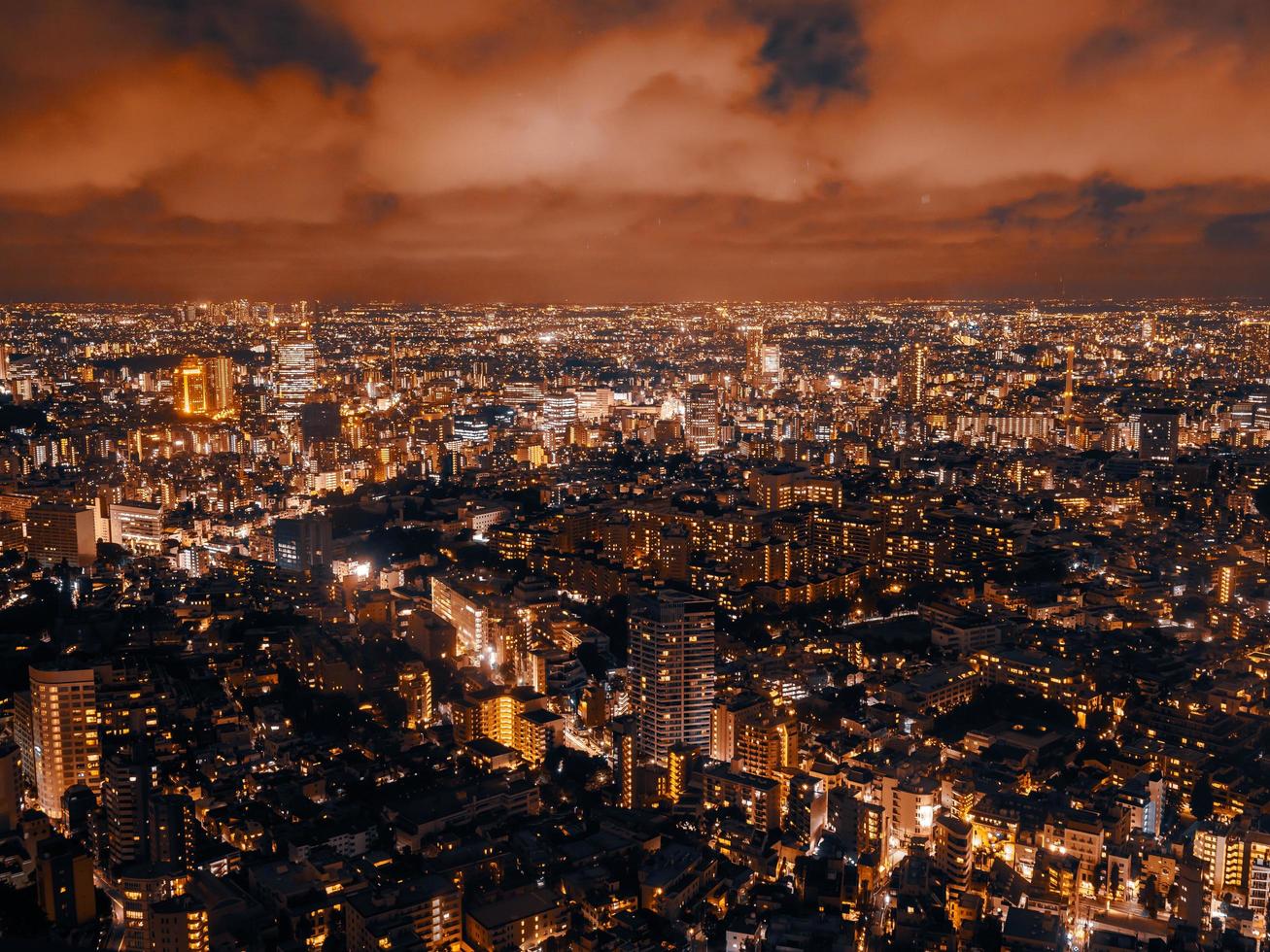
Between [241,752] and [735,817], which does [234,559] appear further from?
[735,817]

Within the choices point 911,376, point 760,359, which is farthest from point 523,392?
point 911,376

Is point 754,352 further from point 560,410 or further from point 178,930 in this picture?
point 178,930

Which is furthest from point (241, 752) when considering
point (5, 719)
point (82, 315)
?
point (82, 315)

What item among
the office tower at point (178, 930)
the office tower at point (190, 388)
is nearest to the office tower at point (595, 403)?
the office tower at point (190, 388)

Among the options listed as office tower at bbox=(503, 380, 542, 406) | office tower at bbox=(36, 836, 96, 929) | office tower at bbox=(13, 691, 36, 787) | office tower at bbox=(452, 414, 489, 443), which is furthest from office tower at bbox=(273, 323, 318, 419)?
office tower at bbox=(36, 836, 96, 929)

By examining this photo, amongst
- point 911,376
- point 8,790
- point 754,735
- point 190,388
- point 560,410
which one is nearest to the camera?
point 8,790

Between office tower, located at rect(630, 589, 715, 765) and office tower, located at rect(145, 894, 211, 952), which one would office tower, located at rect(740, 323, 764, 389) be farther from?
office tower, located at rect(145, 894, 211, 952)

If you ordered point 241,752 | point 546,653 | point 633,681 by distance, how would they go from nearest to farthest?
point 241,752 < point 633,681 < point 546,653
